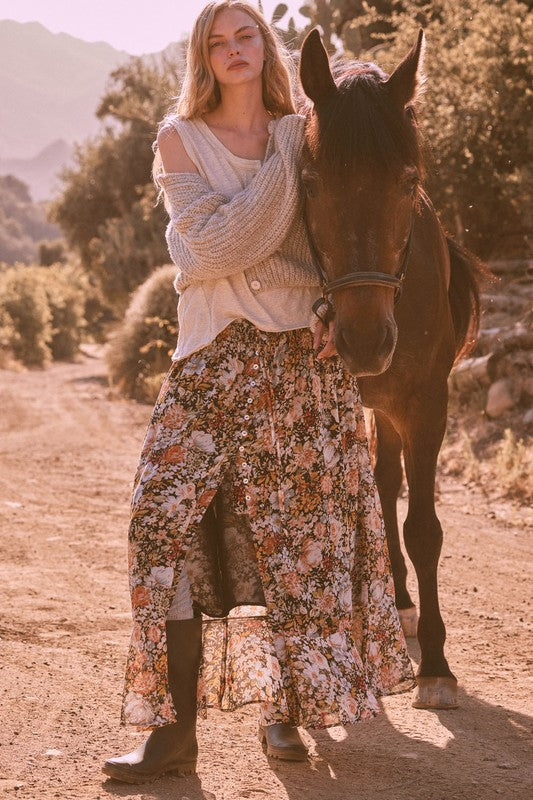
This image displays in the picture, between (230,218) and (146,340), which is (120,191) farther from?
(230,218)

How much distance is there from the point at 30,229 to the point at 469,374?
4289 inches

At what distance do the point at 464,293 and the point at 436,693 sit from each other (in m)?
1.73

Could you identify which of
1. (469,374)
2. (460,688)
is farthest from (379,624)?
(469,374)

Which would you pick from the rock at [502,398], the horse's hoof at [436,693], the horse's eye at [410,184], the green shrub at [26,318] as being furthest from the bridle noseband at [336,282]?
the green shrub at [26,318]

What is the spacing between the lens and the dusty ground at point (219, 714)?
2945mm

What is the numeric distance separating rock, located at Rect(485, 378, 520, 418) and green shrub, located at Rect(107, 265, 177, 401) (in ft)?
19.6

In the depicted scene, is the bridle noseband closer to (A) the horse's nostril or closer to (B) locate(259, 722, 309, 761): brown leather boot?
(A) the horse's nostril

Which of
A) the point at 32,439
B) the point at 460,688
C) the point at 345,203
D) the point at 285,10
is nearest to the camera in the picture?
the point at 345,203

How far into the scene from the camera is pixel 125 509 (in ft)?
24.3

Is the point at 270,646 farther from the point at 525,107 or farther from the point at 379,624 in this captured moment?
the point at 525,107

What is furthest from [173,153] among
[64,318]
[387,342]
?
[64,318]

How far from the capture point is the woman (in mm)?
2906

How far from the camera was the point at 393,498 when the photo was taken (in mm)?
4941

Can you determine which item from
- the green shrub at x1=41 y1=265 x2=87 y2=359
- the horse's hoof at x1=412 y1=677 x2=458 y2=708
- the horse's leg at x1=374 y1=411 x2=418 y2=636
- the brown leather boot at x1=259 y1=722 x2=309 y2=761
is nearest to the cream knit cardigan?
the brown leather boot at x1=259 y1=722 x2=309 y2=761
